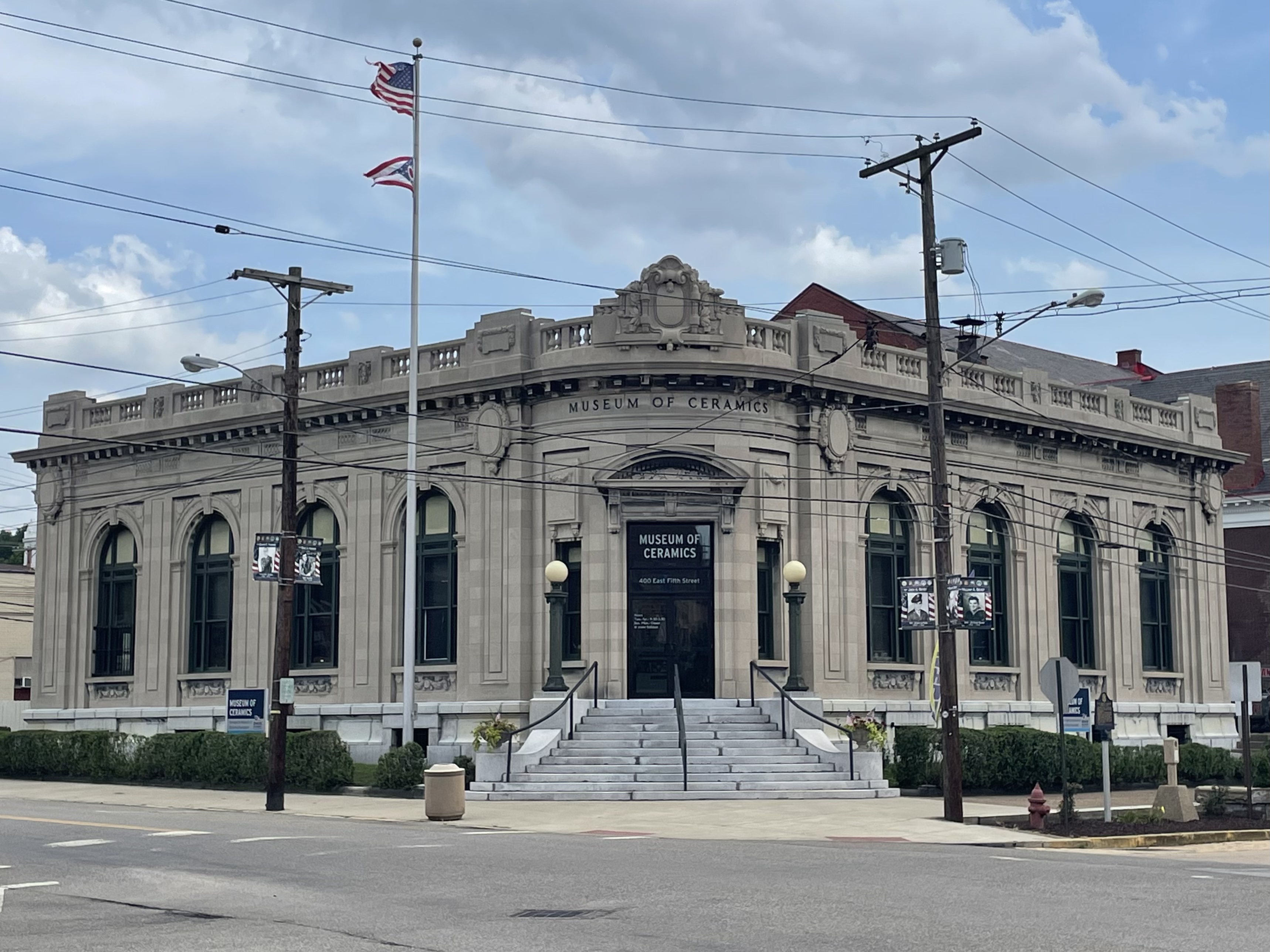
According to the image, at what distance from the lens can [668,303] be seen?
37.5m

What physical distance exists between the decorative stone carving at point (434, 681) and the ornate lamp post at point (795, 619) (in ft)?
26.6

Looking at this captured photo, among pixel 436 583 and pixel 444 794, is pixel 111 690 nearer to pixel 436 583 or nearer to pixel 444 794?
pixel 436 583

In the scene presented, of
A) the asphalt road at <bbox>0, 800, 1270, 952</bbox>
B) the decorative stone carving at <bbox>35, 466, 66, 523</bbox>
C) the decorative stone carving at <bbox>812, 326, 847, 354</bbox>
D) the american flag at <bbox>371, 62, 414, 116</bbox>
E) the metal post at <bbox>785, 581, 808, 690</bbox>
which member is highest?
the american flag at <bbox>371, 62, 414, 116</bbox>

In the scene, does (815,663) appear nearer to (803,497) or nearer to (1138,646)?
(803,497)

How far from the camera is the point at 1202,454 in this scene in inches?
1960

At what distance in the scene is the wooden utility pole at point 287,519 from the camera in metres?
31.4

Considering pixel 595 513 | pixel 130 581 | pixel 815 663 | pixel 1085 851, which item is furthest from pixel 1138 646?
pixel 130 581

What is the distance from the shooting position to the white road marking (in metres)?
22.5

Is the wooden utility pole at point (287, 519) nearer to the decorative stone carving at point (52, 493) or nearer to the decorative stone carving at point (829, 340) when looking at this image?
the decorative stone carving at point (829, 340)

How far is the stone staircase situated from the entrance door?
1158 mm

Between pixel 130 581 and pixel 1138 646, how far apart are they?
2853 centimetres

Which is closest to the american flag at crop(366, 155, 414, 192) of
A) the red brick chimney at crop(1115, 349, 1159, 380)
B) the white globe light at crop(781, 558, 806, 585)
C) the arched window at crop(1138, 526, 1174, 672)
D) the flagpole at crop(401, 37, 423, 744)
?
the flagpole at crop(401, 37, 423, 744)

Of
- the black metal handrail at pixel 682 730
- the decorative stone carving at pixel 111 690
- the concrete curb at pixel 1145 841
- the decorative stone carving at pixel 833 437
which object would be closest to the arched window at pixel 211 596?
the decorative stone carving at pixel 111 690

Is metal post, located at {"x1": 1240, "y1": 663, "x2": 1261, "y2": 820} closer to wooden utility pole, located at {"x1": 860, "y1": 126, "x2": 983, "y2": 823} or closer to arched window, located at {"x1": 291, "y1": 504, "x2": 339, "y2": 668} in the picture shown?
wooden utility pole, located at {"x1": 860, "y1": 126, "x2": 983, "y2": 823}
